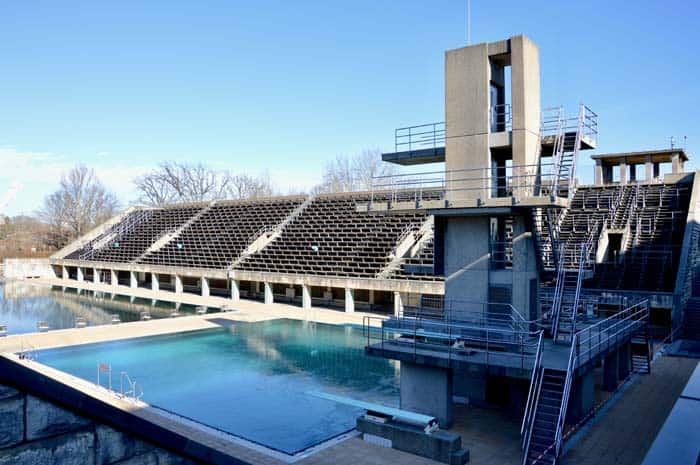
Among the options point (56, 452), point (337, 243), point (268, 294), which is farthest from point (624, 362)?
point (268, 294)

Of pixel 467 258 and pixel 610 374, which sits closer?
pixel 467 258

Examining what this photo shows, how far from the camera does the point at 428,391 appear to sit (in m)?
10.7

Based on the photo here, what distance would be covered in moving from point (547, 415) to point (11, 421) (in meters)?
8.96

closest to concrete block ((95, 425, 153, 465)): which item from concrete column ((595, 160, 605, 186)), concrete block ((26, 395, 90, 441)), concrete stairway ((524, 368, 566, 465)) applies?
concrete block ((26, 395, 90, 441))

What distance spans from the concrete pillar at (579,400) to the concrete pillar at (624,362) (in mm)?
2987

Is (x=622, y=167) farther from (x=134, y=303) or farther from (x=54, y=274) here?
(x=54, y=274)

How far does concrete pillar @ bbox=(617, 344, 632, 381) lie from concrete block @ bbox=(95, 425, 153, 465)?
13.8 meters

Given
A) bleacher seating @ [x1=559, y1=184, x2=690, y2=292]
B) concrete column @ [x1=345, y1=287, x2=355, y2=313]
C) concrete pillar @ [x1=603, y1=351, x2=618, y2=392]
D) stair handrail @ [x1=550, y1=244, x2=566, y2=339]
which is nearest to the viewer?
stair handrail @ [x1=550, y1=244, x2=566, y2=339]

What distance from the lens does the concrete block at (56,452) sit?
2318 millimetres

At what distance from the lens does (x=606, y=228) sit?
2388 centimetres

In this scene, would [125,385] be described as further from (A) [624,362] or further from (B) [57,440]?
(A) [624,362]

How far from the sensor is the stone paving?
932 cm

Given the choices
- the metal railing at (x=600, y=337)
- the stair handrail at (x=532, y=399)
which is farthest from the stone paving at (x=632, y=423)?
the metal railing at (x=600, y=337)

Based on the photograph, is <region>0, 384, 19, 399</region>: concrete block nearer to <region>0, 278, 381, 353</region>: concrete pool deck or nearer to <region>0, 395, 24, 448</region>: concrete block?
<region>0, 395, 24, 448</region>: concrete block
